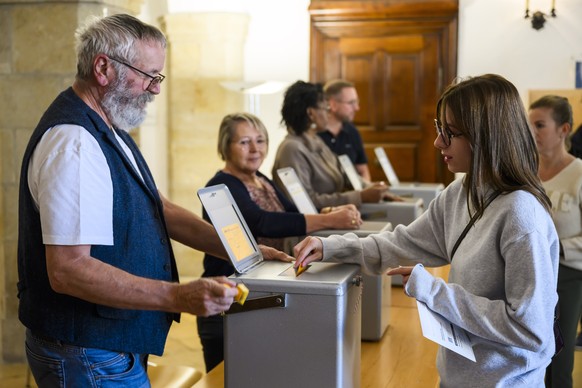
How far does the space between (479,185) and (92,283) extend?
0.81m

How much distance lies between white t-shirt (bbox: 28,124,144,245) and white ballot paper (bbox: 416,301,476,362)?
2.16ft

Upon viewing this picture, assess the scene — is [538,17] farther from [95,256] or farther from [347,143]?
[95,256]

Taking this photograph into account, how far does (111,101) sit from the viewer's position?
1734 millimetres

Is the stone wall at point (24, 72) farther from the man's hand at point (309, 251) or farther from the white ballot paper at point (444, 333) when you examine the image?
the white ballot paper at point (444, 333)

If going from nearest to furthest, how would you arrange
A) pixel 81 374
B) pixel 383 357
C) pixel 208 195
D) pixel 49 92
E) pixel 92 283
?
pixel 92 283, pixel 81 374, pixel 208 195, pixel 383 357, pixel 49 92

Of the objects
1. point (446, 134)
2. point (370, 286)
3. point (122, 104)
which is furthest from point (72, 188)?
point (370, 286)

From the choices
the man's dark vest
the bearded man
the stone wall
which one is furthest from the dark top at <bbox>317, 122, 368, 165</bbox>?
the man's dark vest

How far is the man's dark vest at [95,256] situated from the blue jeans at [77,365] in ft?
0.09

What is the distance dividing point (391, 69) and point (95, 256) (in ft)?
18.9

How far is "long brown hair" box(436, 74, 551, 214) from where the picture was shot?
161 centimetres

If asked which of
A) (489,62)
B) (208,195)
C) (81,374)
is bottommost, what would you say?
(81,374)

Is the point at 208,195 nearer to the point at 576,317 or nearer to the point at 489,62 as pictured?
the point at 576,317

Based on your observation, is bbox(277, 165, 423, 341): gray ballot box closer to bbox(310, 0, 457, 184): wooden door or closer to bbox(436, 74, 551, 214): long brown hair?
bbox(436, 74, 551, 214): long brown hair

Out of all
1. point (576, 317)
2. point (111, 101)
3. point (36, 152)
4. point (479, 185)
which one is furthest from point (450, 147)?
point (576, 317)
